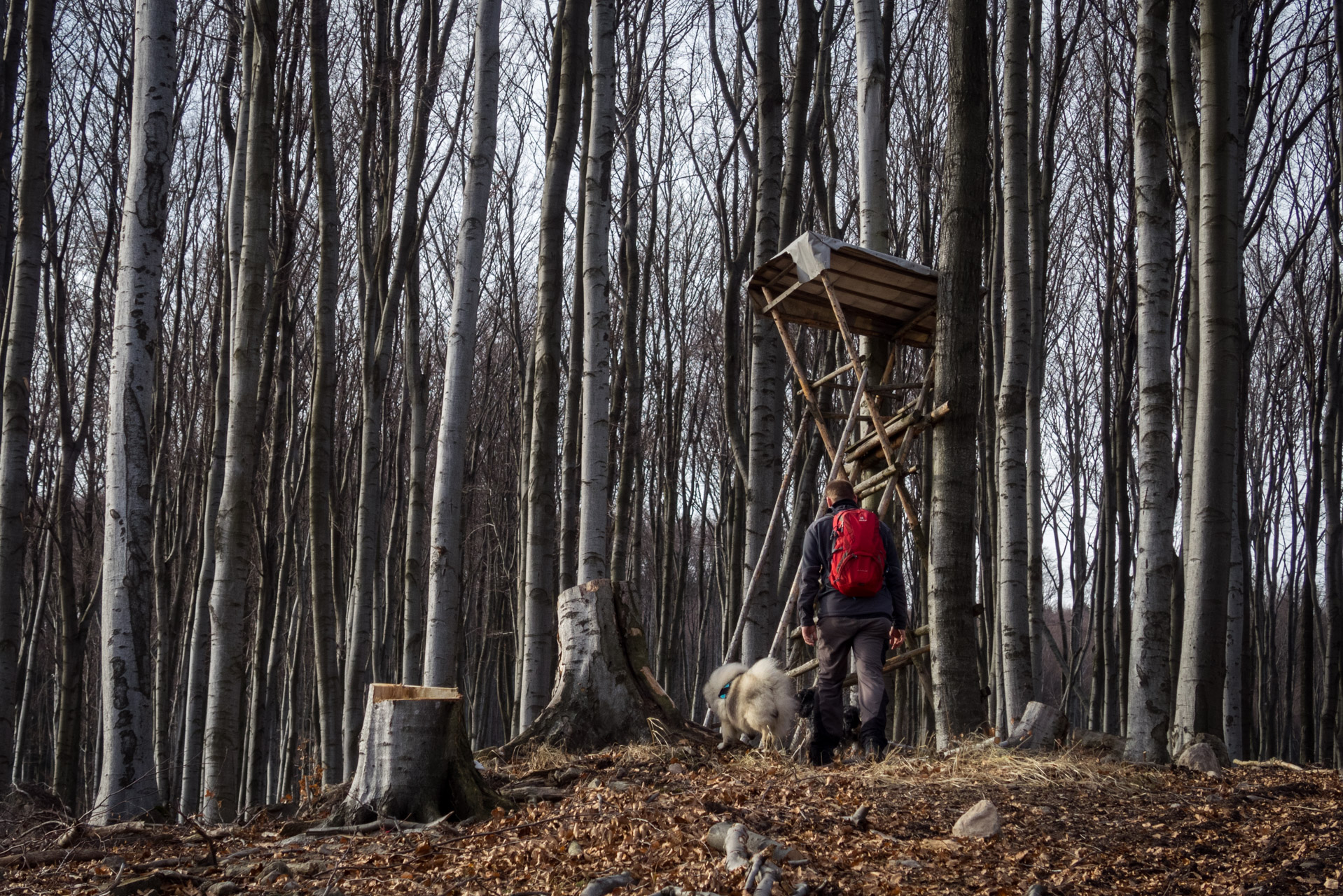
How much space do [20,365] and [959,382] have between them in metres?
6.18

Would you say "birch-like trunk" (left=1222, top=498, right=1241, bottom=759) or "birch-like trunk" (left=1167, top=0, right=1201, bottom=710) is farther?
"birch-like trunk" (left=1222, top=498, right=1241, bottom=759)

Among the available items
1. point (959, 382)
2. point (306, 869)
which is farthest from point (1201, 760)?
point (306, 869)

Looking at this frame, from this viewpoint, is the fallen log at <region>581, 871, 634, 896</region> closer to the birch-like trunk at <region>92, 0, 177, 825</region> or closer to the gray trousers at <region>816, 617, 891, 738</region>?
the gray trousers at <region>816, 617, 891, 738</region>

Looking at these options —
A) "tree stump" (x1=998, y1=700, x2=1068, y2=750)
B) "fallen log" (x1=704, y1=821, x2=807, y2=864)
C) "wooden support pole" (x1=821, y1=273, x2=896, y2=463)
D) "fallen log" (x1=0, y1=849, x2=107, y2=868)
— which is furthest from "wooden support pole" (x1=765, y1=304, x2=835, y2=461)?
"fallen log" (x1=0, y1=849, x2=107, y2=868)

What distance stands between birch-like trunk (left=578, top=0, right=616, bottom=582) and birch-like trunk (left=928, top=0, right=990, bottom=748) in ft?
8.35

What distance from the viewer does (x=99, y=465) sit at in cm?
1775

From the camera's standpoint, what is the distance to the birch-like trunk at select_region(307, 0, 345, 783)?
Result: 8367 mm

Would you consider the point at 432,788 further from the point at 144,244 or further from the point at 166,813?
the point at 144,244

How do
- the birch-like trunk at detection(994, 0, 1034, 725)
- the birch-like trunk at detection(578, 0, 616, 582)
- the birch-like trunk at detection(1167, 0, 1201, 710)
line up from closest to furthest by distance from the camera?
the birch-like trunk at detection(1167, 0, 1201, 710)
the birch-like trunk at detection(578, 0, 616, 582)
the birch-like trunk at detection(994, 0, 1034, 725)

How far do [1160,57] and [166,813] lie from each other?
24.6 ft

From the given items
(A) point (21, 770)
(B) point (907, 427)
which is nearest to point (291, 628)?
(A) point (21, 770)

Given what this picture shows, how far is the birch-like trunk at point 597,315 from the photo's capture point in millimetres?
7352

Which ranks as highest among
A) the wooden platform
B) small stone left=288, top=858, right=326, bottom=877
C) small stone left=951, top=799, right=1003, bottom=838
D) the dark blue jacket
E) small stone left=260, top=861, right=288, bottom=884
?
the wooden platform

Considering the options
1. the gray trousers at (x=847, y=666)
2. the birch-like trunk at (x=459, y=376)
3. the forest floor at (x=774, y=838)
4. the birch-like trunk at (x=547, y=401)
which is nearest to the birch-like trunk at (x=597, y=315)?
the birch-like trunk at (x=547, y=401)
